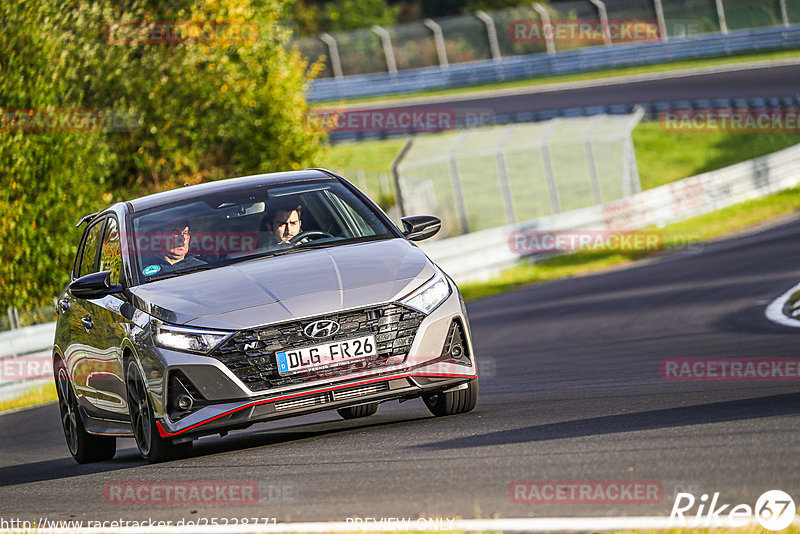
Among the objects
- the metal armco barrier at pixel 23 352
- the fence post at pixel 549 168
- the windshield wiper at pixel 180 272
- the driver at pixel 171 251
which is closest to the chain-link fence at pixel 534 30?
the fence post at pixel 549 168

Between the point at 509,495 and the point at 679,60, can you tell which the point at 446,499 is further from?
the point at 679,60

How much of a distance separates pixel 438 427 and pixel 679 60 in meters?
40.7

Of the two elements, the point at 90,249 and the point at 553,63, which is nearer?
the point at 90,249

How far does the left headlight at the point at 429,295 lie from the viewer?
7.39 metres

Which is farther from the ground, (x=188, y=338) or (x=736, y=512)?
(x=188, y=338)

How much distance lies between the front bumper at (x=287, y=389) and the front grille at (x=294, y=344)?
35 millimetres

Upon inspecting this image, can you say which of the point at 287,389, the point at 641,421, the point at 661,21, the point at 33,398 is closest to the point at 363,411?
the point at 287,389

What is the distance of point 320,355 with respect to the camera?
7.16 meters

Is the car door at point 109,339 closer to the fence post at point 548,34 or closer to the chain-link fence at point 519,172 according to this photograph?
the chain-link fence at point 519,172

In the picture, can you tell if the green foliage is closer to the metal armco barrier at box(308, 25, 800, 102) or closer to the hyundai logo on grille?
the hyundai logo on grille

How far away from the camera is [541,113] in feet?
131

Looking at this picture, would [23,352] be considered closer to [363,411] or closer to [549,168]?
[363,411]

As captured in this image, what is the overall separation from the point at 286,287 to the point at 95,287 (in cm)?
147

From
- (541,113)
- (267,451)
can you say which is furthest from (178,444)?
(541,113)
